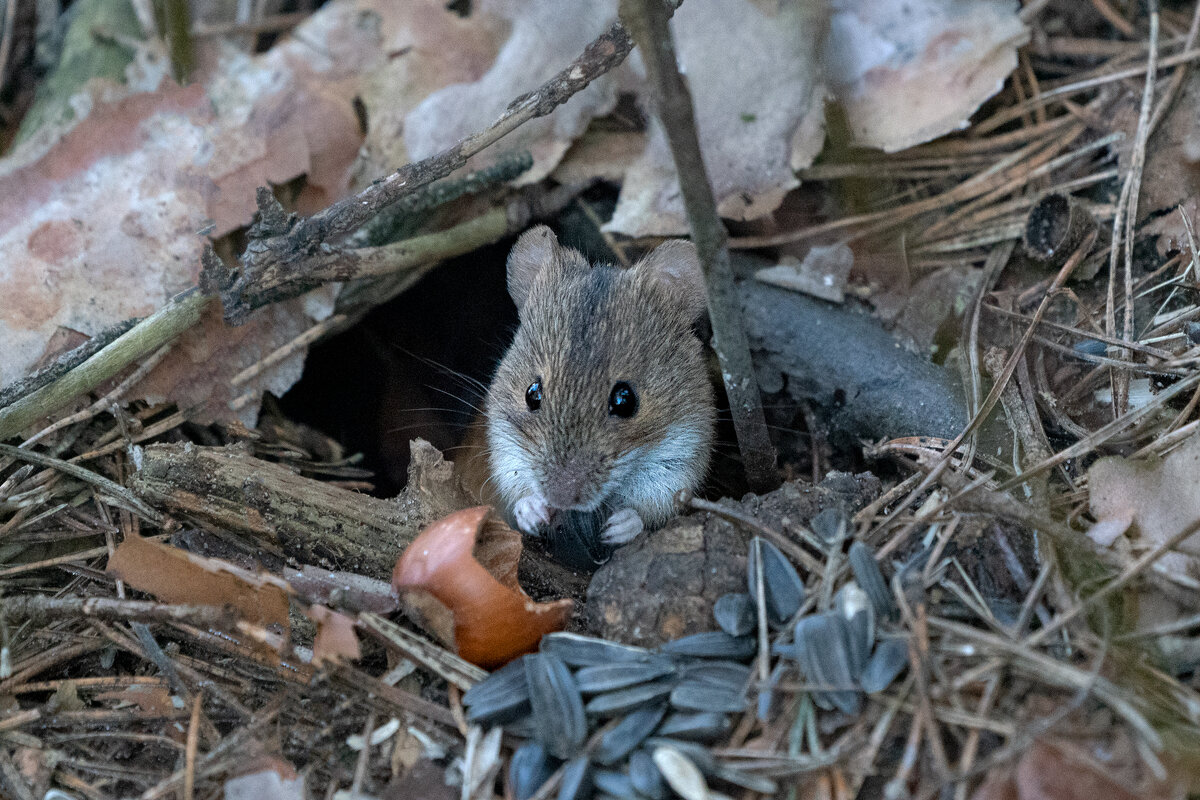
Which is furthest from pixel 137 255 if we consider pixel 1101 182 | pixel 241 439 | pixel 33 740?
pixel 1101 182

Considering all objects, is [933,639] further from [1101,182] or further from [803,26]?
[803,26]

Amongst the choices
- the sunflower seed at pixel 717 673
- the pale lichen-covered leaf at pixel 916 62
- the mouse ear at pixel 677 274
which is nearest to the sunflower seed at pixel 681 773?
the sunflower seed at pixel 717 673

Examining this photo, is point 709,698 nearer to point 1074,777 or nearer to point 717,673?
point 717,673

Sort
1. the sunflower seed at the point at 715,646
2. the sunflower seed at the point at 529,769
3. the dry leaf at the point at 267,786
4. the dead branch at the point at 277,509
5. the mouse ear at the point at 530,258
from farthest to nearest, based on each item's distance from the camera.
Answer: the mouse ear at the point at 530,258
the dead branch at the point at 277,509
the sunflower seed at the point at 715,646
the dry leaf at the point at 267,786
the sunflower seed at the point at 529,769

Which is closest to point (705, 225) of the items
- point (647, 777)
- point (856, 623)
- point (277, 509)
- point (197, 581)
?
point (856, 623)

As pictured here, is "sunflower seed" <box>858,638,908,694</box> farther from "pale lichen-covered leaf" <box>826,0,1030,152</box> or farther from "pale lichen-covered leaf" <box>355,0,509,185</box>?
"pale lichen-covered leaf" <box>355,0,509,185</box>

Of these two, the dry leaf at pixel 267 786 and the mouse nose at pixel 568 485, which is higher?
the dry leaf at pixel 267 786

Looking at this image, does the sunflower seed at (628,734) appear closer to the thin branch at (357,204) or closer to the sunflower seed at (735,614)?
the sunflower seed at (735,614)

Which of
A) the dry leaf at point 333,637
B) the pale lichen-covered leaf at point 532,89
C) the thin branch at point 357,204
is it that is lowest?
the dry leaf at point 333,637
